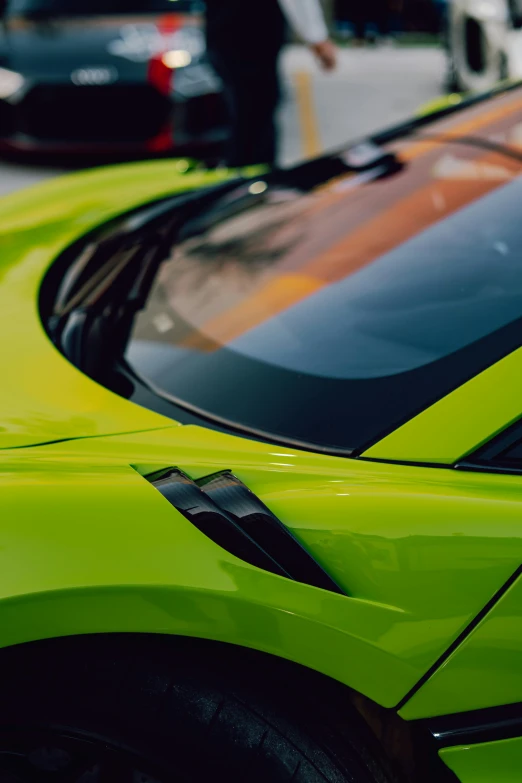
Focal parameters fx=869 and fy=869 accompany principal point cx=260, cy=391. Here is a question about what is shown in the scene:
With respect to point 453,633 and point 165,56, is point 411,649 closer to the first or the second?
point 453,633

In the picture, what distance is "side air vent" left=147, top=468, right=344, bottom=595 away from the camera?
115 cm

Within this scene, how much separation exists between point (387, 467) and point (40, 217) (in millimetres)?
1404

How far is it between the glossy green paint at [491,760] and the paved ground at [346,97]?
5401mm

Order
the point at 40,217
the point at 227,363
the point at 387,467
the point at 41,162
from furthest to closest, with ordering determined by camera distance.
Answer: the point at 41,162
the point at 40,217
the point at 227,363
the point at 387,467

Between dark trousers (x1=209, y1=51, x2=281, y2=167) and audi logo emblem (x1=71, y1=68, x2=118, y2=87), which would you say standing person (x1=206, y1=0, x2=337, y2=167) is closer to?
dark trousers (x1=209, y1=51, x2=281, y2=167)

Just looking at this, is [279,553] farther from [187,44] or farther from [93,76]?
[187,44]

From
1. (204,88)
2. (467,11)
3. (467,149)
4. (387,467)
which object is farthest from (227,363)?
(467,11)

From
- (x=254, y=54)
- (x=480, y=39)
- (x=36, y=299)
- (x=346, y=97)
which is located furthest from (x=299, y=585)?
(x=346, y=97)

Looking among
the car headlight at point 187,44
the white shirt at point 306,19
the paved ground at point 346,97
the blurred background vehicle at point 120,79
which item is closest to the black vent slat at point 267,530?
the white shirt at point 306,19

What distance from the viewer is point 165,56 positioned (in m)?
5.90

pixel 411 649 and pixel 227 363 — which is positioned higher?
pixel 227 363

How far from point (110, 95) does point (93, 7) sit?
1.29 meters

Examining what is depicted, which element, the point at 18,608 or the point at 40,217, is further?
the point at 40,217

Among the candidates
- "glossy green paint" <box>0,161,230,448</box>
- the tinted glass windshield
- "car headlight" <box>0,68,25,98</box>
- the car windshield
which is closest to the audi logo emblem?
"car headlight" <box>0,68,25,98</box>
